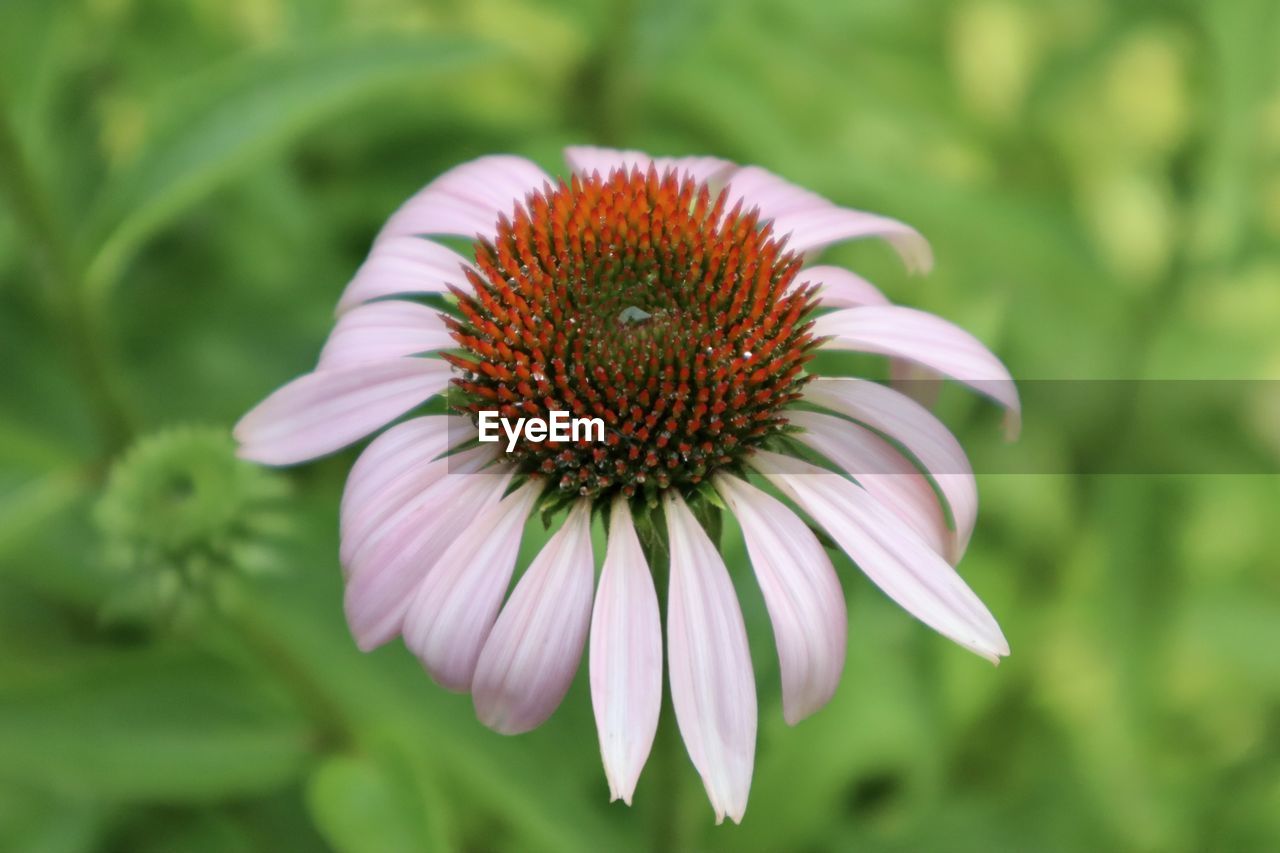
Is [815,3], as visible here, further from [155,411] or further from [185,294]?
[155,411]

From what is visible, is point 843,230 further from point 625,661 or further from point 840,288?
point 625,661

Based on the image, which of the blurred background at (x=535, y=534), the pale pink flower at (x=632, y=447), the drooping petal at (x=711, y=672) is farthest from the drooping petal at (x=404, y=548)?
the blurred background at (x=535, y=534)

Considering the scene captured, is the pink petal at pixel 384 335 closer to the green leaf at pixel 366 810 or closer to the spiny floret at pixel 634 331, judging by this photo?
the spiny floret at pixel 634 331

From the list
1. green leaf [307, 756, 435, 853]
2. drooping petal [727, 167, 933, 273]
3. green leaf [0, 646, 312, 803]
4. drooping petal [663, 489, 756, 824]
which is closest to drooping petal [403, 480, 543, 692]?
drooping petal [663, 489, 756, 824]

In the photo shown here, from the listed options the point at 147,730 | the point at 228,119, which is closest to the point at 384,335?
the point at 228,119

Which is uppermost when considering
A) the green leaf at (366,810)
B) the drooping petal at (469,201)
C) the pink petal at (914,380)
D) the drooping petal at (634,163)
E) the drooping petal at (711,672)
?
the drooping petal at (634,163)

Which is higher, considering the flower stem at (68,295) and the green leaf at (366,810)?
the flower stem at (68,295)

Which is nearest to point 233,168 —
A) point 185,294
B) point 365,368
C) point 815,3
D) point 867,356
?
point 365,368
